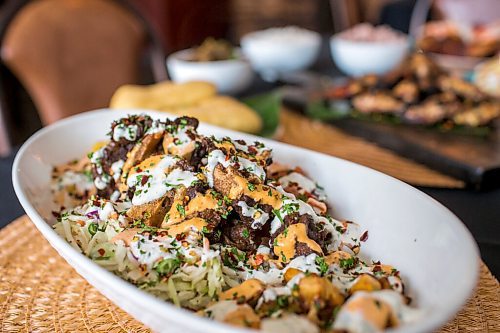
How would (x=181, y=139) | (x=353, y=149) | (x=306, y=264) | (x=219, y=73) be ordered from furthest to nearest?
(x=219, y=73)
(x=353, y=149)
(x=181, y=139)
(x=306, y=264)

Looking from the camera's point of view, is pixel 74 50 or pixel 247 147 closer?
pixel 247 147

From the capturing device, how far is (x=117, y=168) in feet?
4.65

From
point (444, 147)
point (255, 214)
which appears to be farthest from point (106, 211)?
point (444, 147)

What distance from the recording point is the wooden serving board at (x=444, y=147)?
1.76 m

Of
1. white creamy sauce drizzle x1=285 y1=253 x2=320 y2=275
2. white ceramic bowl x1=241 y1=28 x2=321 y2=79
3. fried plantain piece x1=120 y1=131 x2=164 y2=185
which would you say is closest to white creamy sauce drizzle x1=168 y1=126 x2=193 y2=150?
fried plantain piece x1=120 y1=131 x2=164 y2=185

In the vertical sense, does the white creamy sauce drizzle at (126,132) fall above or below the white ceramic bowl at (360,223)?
above

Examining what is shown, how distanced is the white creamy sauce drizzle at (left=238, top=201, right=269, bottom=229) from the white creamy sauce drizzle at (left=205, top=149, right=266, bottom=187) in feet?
0.30

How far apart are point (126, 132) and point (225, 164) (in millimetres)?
333

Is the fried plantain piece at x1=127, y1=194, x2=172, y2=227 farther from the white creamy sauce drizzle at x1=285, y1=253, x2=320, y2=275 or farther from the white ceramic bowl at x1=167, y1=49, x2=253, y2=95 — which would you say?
the white ceramic bowl at x1=167, y1=49, x2=253, y2=95

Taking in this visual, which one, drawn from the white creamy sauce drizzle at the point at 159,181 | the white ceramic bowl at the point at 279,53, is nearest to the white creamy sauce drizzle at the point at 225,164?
the white creamy sauce drizzle at the point at 159,181

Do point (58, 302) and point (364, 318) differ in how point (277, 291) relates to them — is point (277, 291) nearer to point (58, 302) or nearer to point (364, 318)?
point (364, 318)

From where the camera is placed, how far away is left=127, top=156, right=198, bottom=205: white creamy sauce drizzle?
1246 mm

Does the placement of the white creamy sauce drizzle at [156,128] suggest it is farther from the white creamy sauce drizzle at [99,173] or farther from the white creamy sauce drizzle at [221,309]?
the white creamy sauce drizzle at [221,309]

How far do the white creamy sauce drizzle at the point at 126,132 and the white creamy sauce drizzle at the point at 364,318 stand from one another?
74 cm
